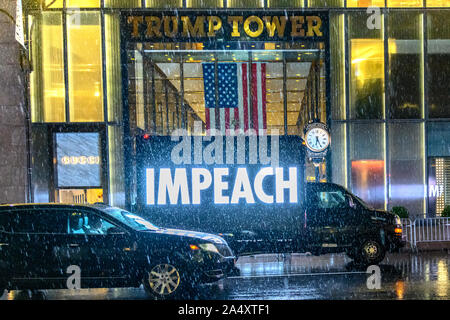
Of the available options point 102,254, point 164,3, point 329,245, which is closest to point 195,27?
point 164,3

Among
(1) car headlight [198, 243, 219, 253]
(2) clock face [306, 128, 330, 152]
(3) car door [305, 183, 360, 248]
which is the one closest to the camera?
(1) car headlight [198, 243, 219, 253]

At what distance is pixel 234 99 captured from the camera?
20.7m

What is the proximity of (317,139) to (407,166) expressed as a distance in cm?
429

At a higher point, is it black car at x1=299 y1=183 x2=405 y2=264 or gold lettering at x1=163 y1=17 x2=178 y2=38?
gold lettering at x1=163 y1=17 x2=178 y2=38

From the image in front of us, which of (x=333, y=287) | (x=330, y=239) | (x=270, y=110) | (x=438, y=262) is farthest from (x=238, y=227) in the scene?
(x=270, y=110)

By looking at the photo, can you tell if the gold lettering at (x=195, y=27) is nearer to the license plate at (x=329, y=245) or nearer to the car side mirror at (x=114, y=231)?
the license plate at (x=329, y=245)

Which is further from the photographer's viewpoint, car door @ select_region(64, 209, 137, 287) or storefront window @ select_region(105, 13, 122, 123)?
storefront window @ select_region(105, 13, 122, 123)

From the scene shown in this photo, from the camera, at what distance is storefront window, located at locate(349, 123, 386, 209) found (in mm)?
20125

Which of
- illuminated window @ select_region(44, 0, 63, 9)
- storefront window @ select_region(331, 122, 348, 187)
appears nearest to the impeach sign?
illuminated window @ select_region(44, 0, 63, 9)

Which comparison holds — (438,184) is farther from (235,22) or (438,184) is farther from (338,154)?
(235,22)

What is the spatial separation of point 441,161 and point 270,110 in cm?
690

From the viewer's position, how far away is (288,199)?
1220 centimetres

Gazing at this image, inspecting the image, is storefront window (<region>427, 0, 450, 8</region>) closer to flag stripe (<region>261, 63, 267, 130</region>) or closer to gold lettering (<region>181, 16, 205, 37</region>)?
flag stripe (<region>261, 63, 267, 130</region>)

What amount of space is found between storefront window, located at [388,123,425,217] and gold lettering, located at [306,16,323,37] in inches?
178
